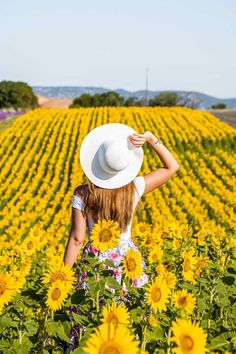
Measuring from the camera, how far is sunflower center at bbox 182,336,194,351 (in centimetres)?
191

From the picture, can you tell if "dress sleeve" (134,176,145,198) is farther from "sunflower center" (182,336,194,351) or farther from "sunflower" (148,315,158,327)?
"sunflower center" (182,336,194,351)

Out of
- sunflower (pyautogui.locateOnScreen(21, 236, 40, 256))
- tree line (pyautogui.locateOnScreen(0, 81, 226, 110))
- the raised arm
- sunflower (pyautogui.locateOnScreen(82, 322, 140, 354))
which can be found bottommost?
tree line (pyautogui.locateOnScreen(0, 81, 226, 110))

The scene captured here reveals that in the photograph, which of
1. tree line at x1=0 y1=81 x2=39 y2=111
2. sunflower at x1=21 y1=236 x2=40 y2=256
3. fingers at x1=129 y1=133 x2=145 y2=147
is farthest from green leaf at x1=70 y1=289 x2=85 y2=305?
tree line at x1=0 y1=81 x2=39 y2=111

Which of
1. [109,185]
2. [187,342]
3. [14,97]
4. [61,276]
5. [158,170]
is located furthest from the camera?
[14,97]

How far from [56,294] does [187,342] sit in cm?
77

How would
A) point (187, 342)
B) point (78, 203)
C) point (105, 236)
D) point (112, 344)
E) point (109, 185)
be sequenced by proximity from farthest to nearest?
point (78, 203) < point (109, 185) < point (105, 236) < point (187, 342) < point (112, 344)

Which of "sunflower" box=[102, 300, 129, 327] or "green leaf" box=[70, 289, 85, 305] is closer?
"sunflower" box=[102, 300, 129, 327]

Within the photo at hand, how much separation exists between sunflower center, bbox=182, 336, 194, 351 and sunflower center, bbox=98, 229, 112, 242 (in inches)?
33.6

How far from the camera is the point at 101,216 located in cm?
346

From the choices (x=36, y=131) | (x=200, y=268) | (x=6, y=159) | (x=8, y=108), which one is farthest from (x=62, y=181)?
(x=8, y=108)

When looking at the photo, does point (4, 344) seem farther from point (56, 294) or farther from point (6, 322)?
point (56, 294)

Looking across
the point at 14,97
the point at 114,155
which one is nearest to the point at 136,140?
the point at 114,155

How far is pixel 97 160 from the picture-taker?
3449 mm

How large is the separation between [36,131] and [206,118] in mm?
11394
